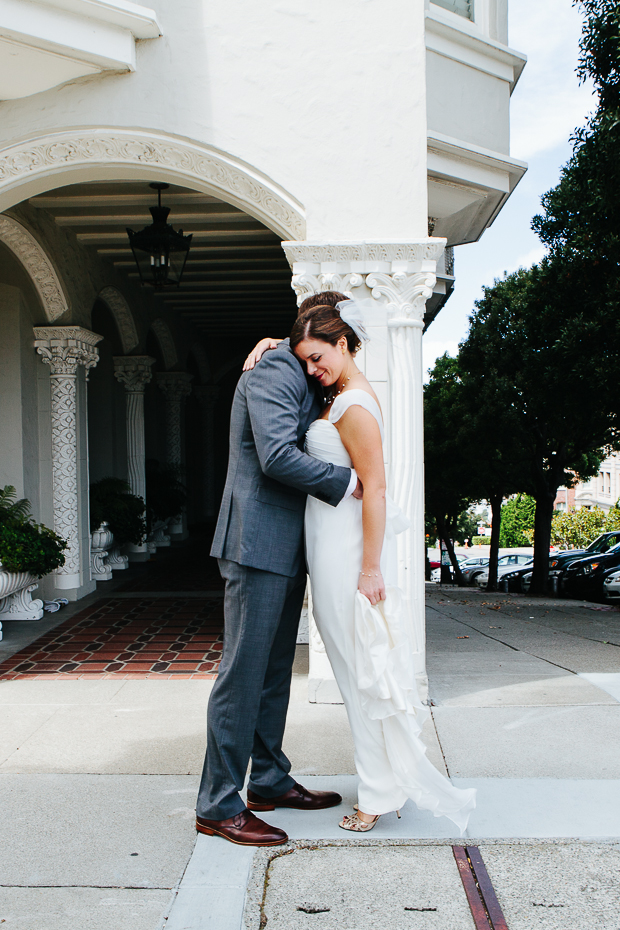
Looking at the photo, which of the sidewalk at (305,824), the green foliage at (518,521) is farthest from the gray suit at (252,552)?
the green foliage at (518,521)

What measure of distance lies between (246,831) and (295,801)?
0.36 m

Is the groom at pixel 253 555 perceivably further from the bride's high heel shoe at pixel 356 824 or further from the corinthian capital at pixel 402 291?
the corinthian capital at pixel 402 291

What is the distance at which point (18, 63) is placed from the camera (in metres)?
4.59

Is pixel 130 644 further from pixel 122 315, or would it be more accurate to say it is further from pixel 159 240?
pixel 122 315

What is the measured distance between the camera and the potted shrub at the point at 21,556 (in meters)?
6.50

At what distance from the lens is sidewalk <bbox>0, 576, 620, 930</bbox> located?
2436mm

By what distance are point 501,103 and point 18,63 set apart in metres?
4.00

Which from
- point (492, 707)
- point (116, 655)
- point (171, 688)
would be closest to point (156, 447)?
point (116, 655)

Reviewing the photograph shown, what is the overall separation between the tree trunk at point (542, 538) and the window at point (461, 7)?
1380cm

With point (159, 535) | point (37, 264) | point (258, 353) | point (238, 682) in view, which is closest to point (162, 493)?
point (159, 535)

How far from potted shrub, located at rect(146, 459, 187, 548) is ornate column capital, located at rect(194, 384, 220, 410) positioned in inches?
150

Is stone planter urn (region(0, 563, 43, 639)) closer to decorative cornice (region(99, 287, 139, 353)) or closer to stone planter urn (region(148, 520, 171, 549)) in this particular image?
decorative cornice (region(99, 287, 139, 353))

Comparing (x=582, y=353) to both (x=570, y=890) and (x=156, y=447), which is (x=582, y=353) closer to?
(x=156, y=447)

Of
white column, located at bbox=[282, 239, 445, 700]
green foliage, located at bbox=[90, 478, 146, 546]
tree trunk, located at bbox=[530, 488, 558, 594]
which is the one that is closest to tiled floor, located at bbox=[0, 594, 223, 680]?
white column, located at bbox=[282, 239, 445, 700]
